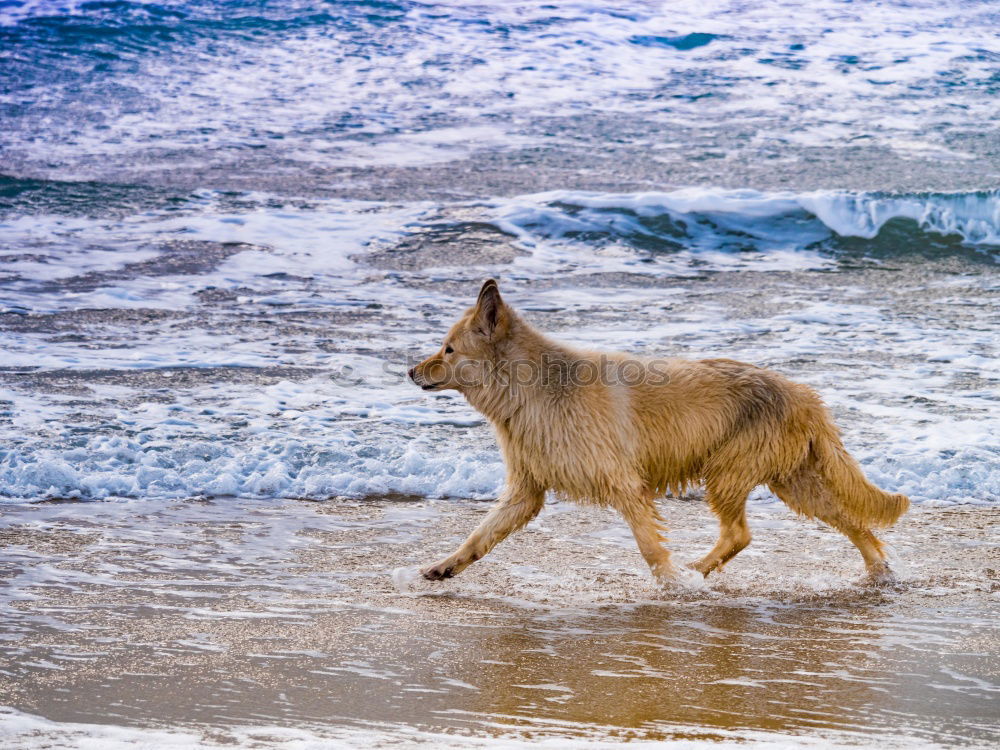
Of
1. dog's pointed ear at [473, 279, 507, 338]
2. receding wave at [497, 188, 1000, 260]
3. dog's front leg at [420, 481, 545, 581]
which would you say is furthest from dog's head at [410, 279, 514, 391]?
receding wave at [497, 188, 1000, 260]

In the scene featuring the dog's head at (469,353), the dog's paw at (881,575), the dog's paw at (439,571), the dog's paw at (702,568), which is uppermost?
the dog's head at (469,353)

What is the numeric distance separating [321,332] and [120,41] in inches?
713

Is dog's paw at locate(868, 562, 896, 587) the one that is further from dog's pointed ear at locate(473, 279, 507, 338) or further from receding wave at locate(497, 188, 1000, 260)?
receding wave at locate(497, 188, 1000, 260)

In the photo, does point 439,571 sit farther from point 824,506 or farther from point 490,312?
point 824,506

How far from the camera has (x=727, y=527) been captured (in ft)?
22.2

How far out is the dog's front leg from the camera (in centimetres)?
630

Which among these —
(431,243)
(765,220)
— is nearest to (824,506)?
(431,243)

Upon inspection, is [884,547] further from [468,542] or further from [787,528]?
[468,542]

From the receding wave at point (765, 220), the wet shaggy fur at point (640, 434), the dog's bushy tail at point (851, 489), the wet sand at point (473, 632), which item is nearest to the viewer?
the wet sand at point (473, 632)

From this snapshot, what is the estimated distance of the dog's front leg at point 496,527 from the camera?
6305 millimetres

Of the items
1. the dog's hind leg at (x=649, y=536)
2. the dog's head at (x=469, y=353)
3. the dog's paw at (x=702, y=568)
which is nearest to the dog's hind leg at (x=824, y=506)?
the dog's paw at (x=702, y=568)

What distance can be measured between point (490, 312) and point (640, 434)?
115 centimetres

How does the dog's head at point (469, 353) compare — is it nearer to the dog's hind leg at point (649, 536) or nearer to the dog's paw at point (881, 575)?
A: the dog's hind leg at point (649, 536)

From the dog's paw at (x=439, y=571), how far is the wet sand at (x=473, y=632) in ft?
0.22
